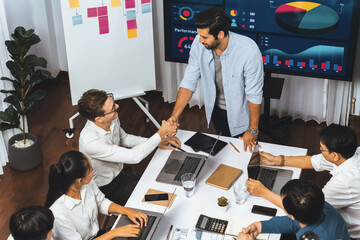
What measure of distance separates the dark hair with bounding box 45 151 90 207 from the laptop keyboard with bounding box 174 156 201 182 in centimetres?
64

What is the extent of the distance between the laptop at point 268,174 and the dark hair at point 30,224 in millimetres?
1272

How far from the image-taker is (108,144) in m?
3.17

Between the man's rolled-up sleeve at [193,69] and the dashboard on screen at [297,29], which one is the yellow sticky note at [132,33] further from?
the man's rolled-up sleeve at [193,69]

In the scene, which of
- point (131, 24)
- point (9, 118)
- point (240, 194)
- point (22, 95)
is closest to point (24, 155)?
point (9, 118)

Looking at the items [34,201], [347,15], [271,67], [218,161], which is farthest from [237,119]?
[34,201]

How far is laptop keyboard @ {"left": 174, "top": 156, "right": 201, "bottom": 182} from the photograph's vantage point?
3111 millimetres

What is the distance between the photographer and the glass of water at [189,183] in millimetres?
2938

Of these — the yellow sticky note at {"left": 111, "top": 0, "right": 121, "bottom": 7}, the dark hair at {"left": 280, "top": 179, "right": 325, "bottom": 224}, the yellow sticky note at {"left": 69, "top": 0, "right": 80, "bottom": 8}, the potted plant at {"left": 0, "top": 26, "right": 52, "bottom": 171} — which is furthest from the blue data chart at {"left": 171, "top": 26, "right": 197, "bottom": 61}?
the dark hair at {"left": 280, "top": 179, "right": 325, "bottom": 224}

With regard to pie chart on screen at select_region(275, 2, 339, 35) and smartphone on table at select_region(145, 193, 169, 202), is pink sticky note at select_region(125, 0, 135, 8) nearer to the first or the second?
pie chart on screen at select_region(275, 2, 339, 35)

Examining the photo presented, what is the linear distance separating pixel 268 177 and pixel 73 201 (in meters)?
1.15

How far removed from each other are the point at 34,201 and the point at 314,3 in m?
2.68

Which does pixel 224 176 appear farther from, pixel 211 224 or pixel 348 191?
pixel 348 191

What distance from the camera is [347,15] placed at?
399 centimetres

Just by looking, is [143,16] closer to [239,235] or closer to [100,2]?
[100,2]
